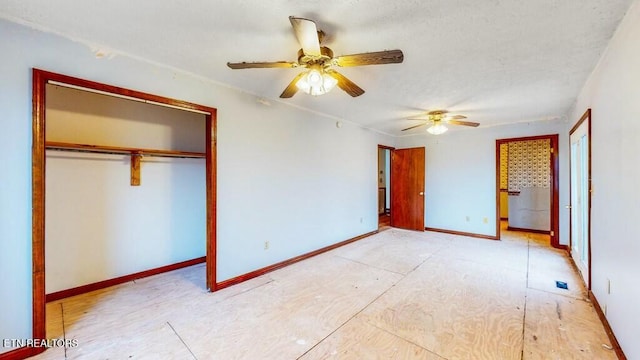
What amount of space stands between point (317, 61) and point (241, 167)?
1665 mm

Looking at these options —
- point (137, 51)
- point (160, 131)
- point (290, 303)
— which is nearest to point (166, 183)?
point (160, 131)

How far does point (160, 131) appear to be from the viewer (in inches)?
132

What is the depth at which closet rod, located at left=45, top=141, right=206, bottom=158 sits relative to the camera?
247 centimetres

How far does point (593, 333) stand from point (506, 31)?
2.42m

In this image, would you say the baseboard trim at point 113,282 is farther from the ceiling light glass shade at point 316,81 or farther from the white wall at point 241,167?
the ceiling light glass shade at point 316,81

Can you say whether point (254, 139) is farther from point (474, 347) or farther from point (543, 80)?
point (543, 80)

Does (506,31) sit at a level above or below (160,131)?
above

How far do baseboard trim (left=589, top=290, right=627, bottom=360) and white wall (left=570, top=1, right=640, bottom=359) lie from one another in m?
0.05

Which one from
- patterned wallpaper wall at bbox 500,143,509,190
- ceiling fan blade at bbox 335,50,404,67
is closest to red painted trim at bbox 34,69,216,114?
ceiling fan blade at bbox 335,50,404,67

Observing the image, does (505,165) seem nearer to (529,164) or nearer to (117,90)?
(529,164)

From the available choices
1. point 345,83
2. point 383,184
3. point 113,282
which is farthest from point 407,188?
point 113,282

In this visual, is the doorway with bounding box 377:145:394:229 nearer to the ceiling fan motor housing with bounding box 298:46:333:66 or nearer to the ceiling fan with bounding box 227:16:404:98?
the ceiling fan with bounding box 227:16:404:98

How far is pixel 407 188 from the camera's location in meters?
6.00

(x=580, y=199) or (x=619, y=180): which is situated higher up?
(x=619, y=180)
